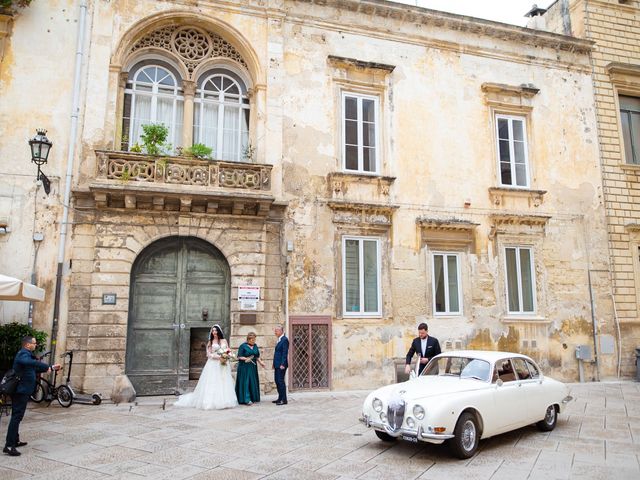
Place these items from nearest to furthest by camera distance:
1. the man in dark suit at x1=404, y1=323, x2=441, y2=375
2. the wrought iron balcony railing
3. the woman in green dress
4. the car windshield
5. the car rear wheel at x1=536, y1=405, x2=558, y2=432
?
the car windshield → the car rear wheel at x1=536, y1=405, x2=558, y2=432 → the man in dark suit at x1=404, y1=323, x2=441, y2=375 → the woman in green dress → the wrought iron balcony railing

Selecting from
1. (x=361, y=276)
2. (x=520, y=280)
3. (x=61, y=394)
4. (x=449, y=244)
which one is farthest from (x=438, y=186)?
(x=61, y=394)

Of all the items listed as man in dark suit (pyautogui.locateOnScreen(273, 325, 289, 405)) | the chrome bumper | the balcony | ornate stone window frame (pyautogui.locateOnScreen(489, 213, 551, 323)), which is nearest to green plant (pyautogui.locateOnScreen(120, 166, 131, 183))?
the balcony

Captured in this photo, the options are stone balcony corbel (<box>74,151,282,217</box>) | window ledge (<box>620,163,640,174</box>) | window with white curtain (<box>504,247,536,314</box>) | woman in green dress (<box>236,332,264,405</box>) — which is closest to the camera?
woman in green dress (<box>236,332,264,405</box>)

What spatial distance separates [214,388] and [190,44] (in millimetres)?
8919

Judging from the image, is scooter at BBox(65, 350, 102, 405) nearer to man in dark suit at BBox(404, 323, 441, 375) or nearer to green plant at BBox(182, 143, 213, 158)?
green plant at BBox(182, 143, 213, 158)

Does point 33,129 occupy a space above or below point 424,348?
above

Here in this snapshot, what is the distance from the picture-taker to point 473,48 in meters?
16.0

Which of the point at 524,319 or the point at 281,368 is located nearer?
the point at 281,368

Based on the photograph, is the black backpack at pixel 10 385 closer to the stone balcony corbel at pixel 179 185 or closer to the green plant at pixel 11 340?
the green plant at pixel 11 340

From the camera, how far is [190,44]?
A: 13.8 metres

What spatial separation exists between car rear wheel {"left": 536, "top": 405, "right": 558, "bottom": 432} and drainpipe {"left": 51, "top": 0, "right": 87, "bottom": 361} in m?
9.88

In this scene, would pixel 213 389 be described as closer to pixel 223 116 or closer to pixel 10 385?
pixel 10 385

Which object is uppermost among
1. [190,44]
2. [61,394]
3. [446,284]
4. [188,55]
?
[190,44]

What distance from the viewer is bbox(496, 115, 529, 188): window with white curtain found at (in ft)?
52.2
